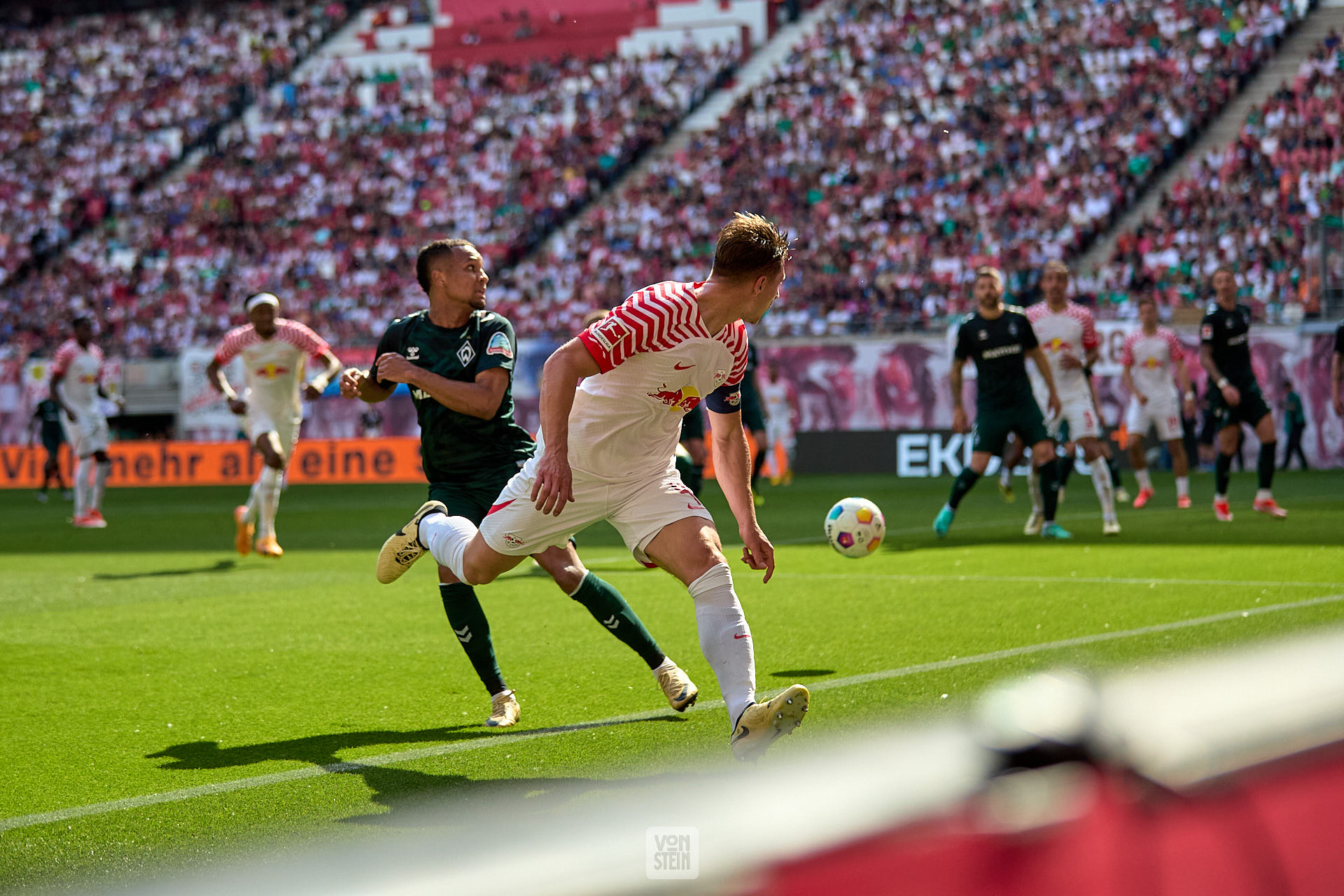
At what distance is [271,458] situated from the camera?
1225 cm

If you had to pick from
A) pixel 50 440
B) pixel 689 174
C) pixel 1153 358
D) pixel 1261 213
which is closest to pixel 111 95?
pixel 689 174

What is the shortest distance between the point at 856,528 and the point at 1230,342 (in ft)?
23.6

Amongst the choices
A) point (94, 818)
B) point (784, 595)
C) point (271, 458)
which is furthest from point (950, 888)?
point (271, 458)

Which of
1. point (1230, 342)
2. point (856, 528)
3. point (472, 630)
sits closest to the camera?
point (472, 630)

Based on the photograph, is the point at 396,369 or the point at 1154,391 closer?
the point at 396,369

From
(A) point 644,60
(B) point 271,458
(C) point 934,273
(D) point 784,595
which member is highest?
(A) point 644,60

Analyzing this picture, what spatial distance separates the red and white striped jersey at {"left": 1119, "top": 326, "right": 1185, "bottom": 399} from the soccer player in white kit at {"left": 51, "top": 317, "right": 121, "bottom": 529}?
11.3 metres

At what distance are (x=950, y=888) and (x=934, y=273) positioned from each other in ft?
95.3

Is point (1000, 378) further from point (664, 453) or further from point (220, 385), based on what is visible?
point (664, 453)

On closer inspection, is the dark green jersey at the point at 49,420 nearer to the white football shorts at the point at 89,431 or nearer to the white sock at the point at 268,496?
the white football shorts at the point at 89,431

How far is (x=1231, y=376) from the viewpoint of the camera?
13438 millimetres

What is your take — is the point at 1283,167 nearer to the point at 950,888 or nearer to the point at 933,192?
the point at 933,192

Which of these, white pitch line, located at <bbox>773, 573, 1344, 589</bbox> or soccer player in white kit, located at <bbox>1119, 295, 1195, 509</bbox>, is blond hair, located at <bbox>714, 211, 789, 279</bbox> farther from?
soccer player in white kit, located at <bbox>1119, 295, 1195, 509</bbox>

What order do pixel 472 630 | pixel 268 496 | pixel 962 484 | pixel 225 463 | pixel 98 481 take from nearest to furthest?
pixel 472 630 < pixel 962 484 < pixel 268 496 < pixel 98 481 < pixel 225 463
